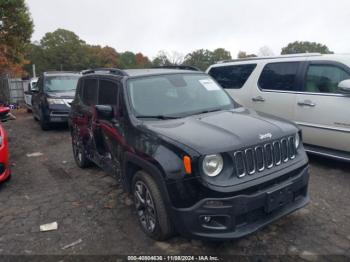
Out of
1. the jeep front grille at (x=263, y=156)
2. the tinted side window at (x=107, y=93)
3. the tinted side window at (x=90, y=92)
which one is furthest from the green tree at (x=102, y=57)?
the jeep front grille at (x=263, y=156)

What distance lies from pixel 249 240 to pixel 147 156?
139 centimetres

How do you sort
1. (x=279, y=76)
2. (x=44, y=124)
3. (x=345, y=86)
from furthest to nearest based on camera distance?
(x=44, y=124) → (x=279, y=76) → (x=345, y=86)

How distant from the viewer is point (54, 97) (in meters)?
9.83

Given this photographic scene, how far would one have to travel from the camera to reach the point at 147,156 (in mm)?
3168

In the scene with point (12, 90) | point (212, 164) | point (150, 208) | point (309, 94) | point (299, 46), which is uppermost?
point (299, 46)

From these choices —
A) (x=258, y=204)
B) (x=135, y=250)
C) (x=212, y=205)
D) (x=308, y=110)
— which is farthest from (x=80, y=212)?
(x=308, y=110)

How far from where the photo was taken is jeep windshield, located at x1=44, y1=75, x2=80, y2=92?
10445 millimetres

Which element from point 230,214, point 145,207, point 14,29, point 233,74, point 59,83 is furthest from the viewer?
point 14,29

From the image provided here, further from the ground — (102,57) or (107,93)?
(102,57)

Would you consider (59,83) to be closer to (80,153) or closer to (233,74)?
(80,153)

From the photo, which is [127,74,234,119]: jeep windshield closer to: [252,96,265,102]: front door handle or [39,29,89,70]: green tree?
[252,96,265,102]: front door handle

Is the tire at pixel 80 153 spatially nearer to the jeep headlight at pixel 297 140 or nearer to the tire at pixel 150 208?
the tire at pixel 150 208

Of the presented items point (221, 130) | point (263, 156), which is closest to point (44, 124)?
point (221, 130)

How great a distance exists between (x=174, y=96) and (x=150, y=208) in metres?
1.43
